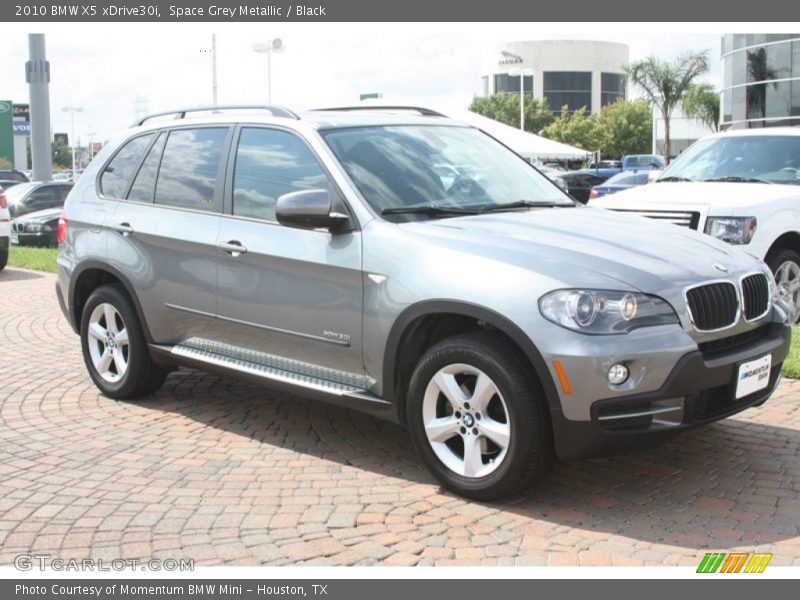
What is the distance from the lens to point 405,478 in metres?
5.04

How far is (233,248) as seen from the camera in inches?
219

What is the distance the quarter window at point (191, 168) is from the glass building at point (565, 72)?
114141 mm

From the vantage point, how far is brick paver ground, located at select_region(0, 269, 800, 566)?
4145mm

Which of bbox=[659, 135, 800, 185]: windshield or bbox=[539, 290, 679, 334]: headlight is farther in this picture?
bbox=[659, 135, 800, 185]: windshield

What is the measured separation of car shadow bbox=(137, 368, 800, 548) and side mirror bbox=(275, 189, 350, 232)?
1.32m

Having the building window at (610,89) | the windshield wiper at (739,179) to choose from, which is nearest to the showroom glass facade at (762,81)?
the windshield wiper at (739,179)

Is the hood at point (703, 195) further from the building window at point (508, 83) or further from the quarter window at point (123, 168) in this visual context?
Result: the building window at point (508, 83)

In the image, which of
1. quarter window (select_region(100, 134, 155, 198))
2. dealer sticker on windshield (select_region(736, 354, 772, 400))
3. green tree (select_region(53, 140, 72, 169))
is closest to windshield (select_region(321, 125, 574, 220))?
dealer sticker on windshield (select_region(736, 354, 772, 400))

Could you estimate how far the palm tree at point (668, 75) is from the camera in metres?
44.4

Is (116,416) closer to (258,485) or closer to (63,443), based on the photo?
(63,443)

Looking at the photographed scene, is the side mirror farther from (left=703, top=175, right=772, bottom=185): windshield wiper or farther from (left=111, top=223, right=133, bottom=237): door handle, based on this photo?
(left=703, top=175, right=772, bottom=185): windshield wiper

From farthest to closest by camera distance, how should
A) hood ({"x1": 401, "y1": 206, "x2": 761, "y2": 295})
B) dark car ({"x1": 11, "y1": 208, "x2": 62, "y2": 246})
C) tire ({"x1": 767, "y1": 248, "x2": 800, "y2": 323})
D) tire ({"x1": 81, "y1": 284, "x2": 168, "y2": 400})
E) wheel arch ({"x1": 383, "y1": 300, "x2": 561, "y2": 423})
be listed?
dark car ({"x1": 11, "y1": 208, "x2": 62, "y2": 246}) → tire ({"x1": 767, "y1": 248, "x2": 800, "y2": 323}) → tire ({"x1": 81, "y1": 284, "x2": 168, "y2": 400}) → hood ({"x1": 401, "y1": 206, "x2": 761, "y2": 295}) → wheel arch ({"x1": 383, "y1": 300, "x2": 561, "y2": 423})

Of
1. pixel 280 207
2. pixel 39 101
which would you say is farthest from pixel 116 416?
pixel 39 101

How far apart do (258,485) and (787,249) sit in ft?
19.1
